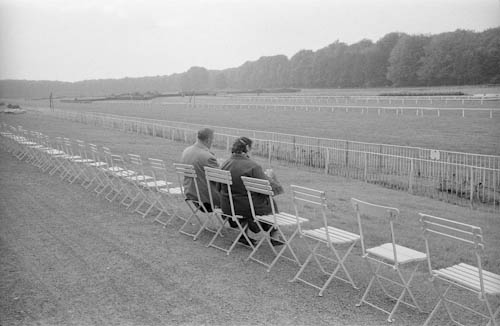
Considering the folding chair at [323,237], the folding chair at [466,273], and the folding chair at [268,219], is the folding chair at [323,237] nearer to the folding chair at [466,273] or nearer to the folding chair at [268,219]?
the folding chair at [268,219]

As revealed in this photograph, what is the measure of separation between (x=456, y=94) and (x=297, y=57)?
51.2m

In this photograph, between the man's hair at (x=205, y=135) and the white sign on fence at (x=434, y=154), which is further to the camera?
the white sign on fence at (x=434, y=154)

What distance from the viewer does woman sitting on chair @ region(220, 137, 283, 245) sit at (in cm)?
646

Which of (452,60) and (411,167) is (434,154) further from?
(452,60)

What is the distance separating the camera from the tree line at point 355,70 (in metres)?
21.4

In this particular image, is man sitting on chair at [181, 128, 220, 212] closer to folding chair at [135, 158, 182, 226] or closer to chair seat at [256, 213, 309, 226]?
folding chair at [135, 158, 182, 226]

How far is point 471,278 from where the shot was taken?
170 inches

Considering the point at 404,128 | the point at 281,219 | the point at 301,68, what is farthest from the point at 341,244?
the point at 301,68

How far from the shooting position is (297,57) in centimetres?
8750

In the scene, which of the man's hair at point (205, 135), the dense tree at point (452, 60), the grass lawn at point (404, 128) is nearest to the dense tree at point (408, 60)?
the dense tree at point (452, 60)

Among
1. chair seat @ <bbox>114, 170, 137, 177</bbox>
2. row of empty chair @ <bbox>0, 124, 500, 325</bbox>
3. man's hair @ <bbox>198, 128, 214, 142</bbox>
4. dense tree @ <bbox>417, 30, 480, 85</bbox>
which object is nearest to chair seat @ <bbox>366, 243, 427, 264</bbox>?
row of empty chair @ <bbox>0, 124, 500, 325</bbox>

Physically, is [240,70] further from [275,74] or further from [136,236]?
[136,236]

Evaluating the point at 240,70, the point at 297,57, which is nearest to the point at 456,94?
the point at 297,57

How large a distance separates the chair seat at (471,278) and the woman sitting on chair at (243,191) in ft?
7.98
